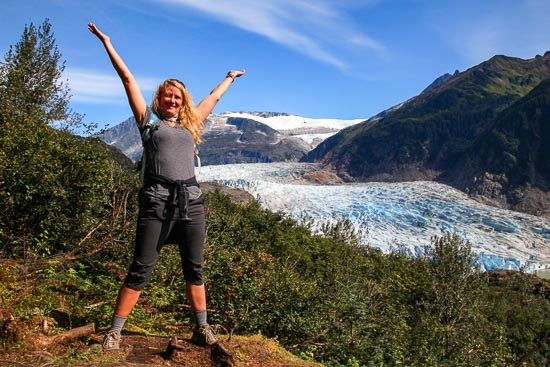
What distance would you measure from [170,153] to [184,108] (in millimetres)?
547

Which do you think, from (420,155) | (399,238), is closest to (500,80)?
(420,155)

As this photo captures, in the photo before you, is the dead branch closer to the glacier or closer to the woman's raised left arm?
the woman's raised left arm

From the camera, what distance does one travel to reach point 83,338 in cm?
439

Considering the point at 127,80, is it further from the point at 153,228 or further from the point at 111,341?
the point at 111,341

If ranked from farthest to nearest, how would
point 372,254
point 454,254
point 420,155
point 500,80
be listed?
1. point 500,80
2. point 420,155
3. point 372,254
4. point 454,254

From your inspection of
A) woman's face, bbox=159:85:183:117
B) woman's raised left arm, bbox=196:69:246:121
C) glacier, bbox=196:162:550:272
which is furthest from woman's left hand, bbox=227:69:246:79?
glacier, bbox=196:162:550:272

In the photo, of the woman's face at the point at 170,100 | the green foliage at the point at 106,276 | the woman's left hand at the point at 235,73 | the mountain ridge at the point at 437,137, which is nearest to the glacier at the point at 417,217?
the green foliage at the point at 106,276

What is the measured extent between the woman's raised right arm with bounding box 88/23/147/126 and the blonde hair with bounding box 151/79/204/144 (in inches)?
6.0

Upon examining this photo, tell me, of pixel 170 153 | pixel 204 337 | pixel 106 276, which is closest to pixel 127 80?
pixel 170 153

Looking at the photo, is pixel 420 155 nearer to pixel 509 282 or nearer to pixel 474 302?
pixel 509 282

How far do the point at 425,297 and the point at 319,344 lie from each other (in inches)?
1087

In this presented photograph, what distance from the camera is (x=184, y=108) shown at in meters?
4.36

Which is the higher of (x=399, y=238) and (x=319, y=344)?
(x=319, y=344)

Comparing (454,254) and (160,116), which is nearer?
(160,116)
